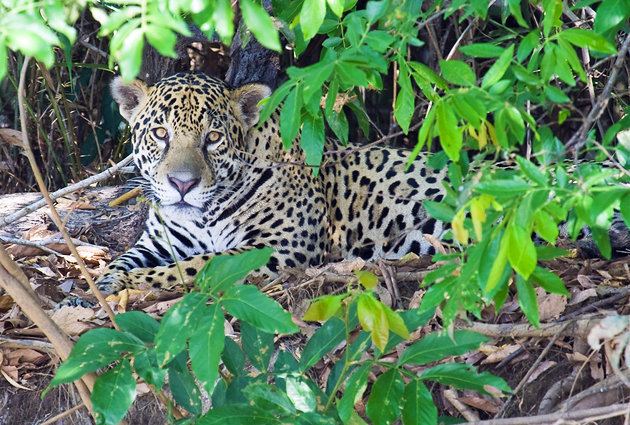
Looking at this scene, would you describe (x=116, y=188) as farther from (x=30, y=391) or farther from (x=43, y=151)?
(x=30, y=391)

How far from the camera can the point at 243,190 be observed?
23.6 ft

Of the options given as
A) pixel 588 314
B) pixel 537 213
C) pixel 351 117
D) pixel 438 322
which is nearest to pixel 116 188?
pixel 351 117

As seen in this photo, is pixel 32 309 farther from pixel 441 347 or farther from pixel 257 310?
pixel 441 347

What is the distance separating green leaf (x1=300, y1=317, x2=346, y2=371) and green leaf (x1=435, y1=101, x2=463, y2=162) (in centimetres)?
104

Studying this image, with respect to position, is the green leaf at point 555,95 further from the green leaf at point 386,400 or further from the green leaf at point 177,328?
the green leaf at point 177,328

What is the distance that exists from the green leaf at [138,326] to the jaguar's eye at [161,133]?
2946 millimetres

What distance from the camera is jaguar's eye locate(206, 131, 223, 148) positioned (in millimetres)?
6936

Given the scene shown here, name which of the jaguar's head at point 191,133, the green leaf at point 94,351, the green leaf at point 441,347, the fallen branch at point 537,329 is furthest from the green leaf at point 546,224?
the jaguar's head at point 191,133

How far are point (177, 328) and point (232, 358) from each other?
626 mm

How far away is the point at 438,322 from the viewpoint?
17.9ft

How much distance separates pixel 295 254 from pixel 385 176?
0.91 meters

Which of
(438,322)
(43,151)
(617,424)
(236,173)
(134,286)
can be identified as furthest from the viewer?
(43,151)

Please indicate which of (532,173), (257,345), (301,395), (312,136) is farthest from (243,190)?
(532,173)

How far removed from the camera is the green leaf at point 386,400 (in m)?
3.96
